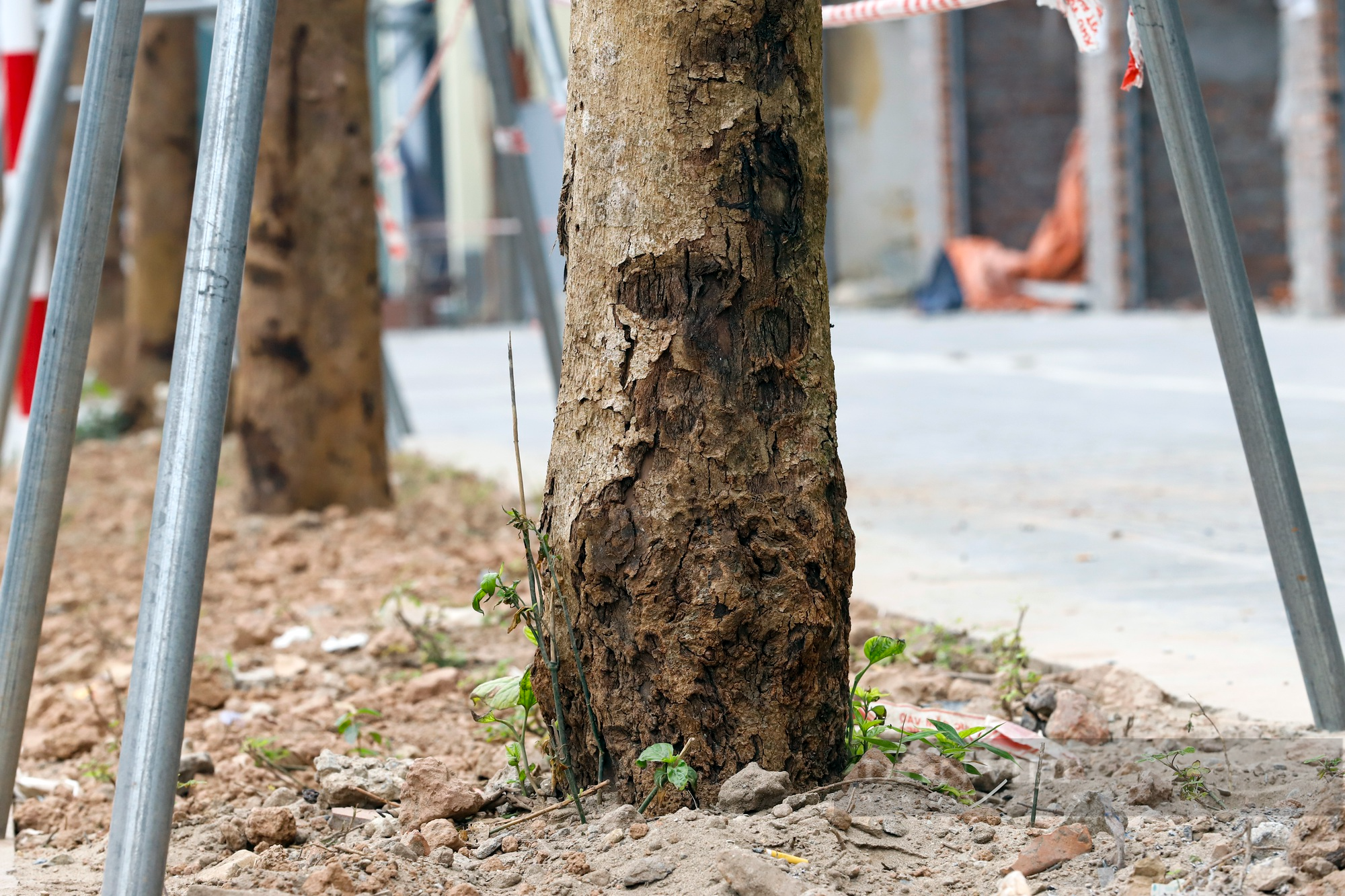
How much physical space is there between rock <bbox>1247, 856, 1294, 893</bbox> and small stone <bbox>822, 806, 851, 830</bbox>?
49cm

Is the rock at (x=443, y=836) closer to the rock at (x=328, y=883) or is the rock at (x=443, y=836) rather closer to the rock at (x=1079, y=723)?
the rock at (x=328, y=883)

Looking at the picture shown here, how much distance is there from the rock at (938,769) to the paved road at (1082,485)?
826 mm

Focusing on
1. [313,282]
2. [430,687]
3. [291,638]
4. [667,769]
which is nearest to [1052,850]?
[667,769]

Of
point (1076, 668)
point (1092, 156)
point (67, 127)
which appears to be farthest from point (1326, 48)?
point (1076, 668)

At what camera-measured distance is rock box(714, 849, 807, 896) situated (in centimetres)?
174

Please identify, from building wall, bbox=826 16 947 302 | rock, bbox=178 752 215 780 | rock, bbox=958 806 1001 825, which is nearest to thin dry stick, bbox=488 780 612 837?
rock, bbox=958 806 1001 825

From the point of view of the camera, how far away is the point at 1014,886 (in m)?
1.77

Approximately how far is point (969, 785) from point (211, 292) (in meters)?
1.25

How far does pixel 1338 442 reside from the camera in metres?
5.98

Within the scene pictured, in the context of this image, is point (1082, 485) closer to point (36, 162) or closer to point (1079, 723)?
point (1079, 723)

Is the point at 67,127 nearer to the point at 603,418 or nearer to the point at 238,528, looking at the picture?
the point at 238,528

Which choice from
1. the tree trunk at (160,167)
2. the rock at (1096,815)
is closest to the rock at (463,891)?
the rock at (1096,815)

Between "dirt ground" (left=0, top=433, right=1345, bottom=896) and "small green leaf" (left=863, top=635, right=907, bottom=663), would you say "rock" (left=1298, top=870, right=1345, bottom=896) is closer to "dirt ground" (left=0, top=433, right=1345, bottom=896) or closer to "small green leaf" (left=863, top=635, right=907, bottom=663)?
"dirt ground" (left=0, top=433, right=1345, bottom=896)

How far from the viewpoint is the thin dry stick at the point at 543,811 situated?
209 centimetres
